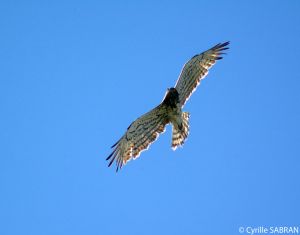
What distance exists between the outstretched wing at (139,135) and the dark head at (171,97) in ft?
0.56

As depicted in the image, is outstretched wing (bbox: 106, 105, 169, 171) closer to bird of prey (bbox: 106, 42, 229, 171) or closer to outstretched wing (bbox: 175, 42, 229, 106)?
bird of prey (bbox: 106, 42, 229, 171)

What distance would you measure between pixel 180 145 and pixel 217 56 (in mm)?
2503

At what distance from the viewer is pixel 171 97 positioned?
1359 cm

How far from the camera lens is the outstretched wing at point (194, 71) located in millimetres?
14070

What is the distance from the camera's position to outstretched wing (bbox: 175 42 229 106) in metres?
14.1

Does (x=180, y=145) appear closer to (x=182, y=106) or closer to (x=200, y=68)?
(x=182, y=106)

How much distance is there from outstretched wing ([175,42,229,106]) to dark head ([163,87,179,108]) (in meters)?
0.35

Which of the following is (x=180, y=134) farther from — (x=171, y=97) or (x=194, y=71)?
(x=194, y=71)

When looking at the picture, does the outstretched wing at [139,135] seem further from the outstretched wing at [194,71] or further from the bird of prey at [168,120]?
the outstretched wing at [194,71]

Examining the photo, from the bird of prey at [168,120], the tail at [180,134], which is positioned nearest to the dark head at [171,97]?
the bird of prey at [168,120]

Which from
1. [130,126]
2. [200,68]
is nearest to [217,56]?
[200,68]

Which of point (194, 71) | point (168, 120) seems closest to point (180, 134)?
point (168, 120)

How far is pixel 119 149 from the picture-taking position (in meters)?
13.6

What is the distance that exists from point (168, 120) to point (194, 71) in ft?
4.62
